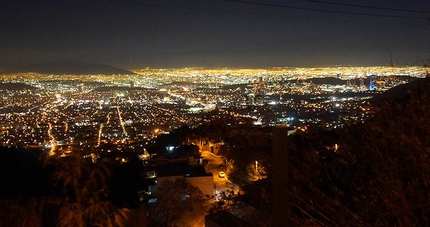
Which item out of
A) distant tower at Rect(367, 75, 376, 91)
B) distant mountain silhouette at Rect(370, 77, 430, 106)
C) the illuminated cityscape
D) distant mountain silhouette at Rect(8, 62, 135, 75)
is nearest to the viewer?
distant mountain silhouette at Rect(370, 77, 430, 106)

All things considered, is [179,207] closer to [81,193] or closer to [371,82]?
[81,193]

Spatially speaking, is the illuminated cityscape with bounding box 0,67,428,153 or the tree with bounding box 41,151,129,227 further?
the illuminated cityscape with bounding box 0,67,428,153

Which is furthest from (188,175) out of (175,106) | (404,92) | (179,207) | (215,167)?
(175,106)

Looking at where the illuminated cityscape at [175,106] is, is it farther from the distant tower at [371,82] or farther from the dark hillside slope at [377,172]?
the dark hillside slope at [377,172]

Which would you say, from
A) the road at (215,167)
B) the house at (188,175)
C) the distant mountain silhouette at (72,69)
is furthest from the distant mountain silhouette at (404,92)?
the distant mountain silhouette at (72,69)

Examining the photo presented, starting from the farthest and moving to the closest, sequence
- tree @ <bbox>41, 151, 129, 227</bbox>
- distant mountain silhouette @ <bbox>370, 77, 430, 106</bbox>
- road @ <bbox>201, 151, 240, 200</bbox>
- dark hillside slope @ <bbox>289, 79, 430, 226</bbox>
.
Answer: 1. road @ <bbox>201, 151, 240, 200</bbox>
2. tree @ <bbox>41, 151, 129, 227</bbox>
3. distant mountain silhouette @ <bbox>370, 77, 430, 106</bbox>
4. dark hillside slope @ <bbox>289, 79, 430, 226</bbox>

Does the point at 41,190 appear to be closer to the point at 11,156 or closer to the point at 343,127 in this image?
the point at 11,156

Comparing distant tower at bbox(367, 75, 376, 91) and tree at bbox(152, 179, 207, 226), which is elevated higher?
distant tower at bbox(367, 75, 376, 91)

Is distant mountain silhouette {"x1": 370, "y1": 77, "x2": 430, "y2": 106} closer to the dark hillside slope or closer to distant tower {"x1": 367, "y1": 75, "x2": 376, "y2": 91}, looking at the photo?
the dark hillside slope

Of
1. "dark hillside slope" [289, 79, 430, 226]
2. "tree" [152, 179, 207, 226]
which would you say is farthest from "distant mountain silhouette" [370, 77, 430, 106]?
"tree" [152, 179, 207, 226]
